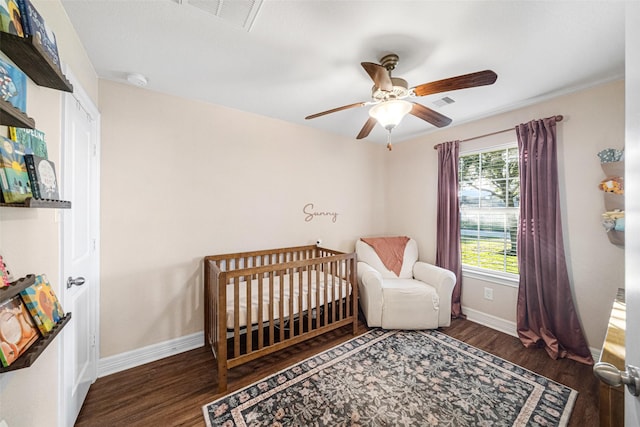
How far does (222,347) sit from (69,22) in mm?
2217

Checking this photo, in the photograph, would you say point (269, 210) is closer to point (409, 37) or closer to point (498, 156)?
point (409, 37)

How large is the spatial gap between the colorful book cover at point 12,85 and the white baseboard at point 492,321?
12.3ft

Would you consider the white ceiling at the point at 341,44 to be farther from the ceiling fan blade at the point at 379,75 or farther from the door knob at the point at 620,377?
the door knob at the point at 620,377

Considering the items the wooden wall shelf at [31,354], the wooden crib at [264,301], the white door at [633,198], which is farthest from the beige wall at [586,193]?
the wooden wall shelf at [31,354]

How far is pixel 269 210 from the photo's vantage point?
2.78m

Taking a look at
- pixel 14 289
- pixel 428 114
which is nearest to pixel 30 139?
pixel 14 289

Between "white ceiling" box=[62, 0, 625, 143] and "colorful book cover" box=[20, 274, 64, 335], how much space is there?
1.42 meters

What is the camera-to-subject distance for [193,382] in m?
1.82

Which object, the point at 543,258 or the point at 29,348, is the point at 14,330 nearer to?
the point at 29,348

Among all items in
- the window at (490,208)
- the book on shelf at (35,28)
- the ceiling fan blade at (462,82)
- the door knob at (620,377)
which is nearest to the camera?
the door knob at (620,377)

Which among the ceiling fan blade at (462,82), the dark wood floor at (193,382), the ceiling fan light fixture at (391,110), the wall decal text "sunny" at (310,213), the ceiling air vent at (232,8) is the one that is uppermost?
the ceiling air vent at (232,8)

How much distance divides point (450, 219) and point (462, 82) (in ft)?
6.22

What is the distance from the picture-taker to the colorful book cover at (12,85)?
2.31ft

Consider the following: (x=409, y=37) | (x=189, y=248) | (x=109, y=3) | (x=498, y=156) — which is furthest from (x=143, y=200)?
(x=498, y=156)
